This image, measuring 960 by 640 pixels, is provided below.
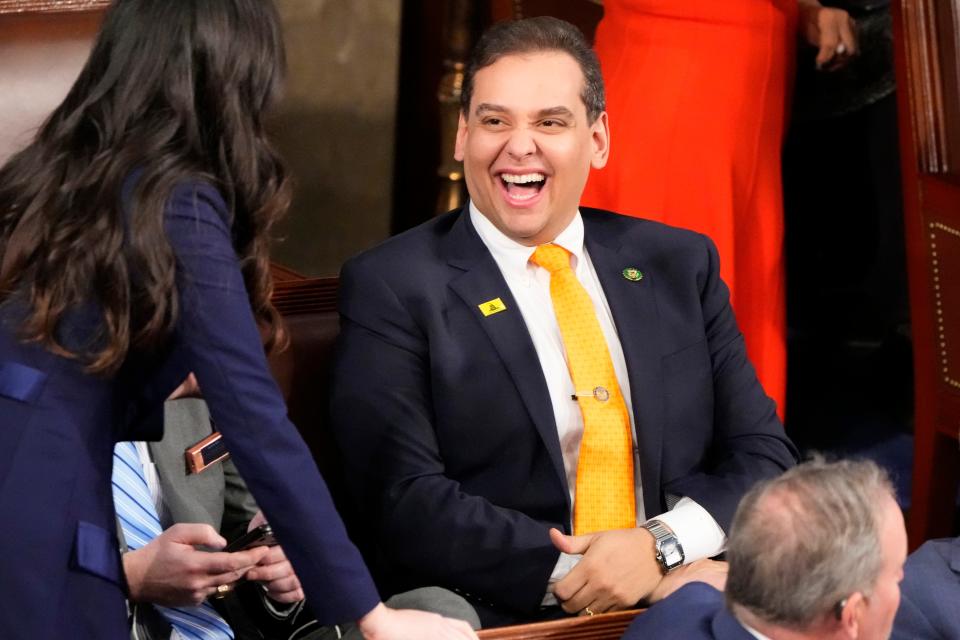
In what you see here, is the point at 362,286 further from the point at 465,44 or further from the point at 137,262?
the point at 465,44

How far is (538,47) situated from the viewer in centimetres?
247

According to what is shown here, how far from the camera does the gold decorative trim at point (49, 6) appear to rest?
2871mm

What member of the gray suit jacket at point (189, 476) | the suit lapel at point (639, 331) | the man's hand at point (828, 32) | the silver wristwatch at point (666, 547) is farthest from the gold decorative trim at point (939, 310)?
the gray suit jacket at point (189, 476)

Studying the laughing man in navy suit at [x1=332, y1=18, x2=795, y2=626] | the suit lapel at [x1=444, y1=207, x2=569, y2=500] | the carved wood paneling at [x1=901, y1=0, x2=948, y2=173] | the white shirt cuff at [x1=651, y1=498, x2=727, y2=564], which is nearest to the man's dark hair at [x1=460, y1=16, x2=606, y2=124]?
the laughing man in navy suit at [x1=332, y1=18, x2=795, y2=626]

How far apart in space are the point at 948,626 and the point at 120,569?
1.03 m

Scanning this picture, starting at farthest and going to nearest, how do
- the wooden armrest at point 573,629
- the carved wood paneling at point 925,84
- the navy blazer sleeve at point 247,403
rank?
the carved wood paneling at point 925,84 → the wooden armrest at point 573,629 → the navy blazer sleeve at point 247,403

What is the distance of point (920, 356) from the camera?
3217 millimetres

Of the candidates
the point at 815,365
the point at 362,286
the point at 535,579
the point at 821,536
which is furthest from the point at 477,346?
the point at 815,365

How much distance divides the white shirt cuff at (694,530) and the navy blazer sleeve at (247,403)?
0.63 meters

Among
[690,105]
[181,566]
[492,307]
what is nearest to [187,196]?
[181,566]

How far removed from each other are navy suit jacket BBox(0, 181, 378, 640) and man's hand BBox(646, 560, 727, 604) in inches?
22.1

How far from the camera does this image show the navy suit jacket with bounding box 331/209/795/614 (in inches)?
89.0

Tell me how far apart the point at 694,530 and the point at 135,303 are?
933 millimetres

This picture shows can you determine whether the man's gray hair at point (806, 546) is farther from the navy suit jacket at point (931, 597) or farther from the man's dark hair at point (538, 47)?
the man's dark hair at point (538, 47)
